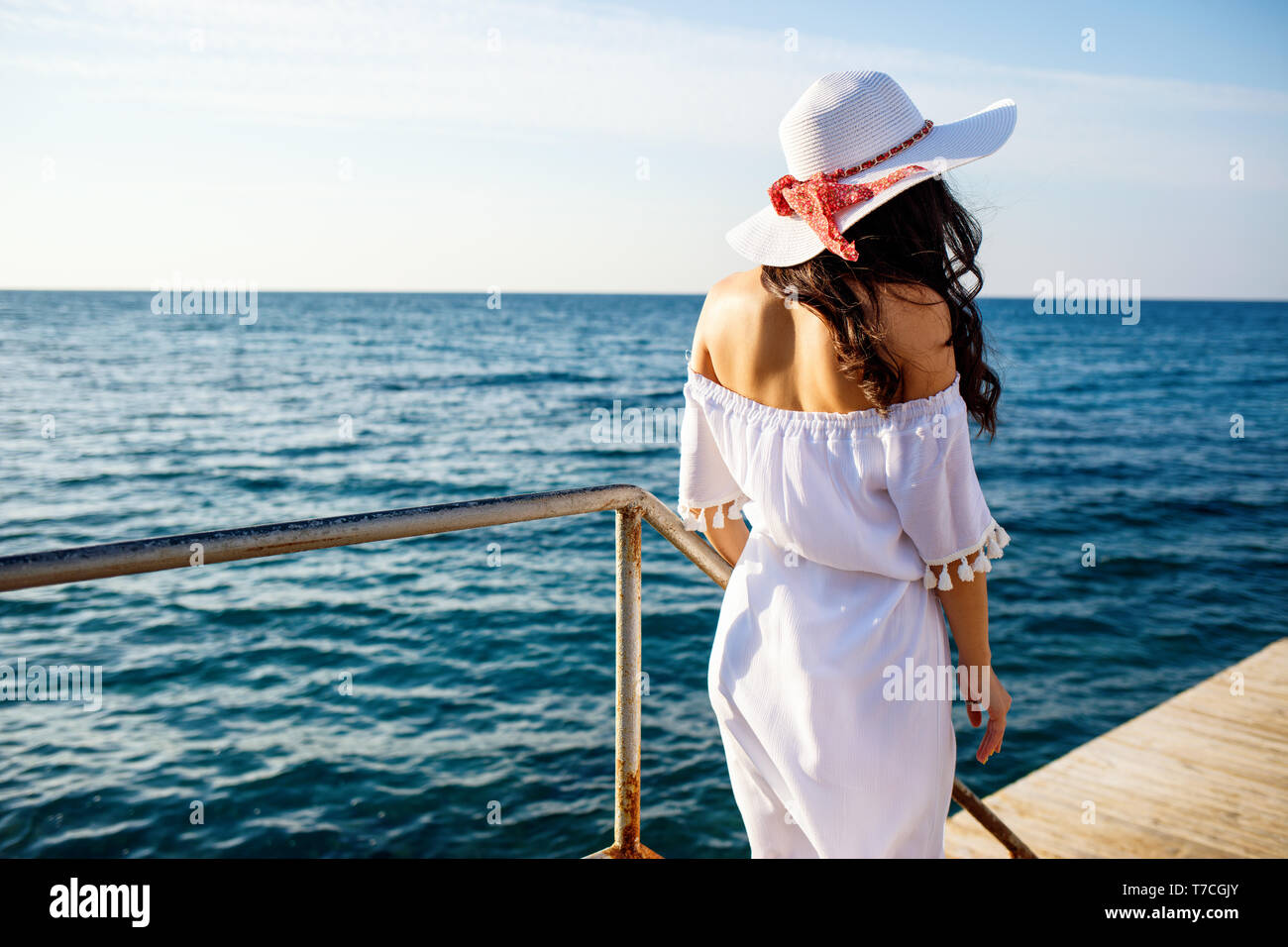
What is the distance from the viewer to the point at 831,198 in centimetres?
133

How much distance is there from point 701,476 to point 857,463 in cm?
41

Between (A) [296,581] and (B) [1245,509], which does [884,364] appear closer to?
(A) [296,581]

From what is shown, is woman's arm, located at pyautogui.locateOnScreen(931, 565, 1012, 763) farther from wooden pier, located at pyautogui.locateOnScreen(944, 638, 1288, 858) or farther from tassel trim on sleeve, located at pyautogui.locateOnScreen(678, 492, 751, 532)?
wooden pier, located at pyautogui.locateOnScreen(944, 638, 1288, 858)

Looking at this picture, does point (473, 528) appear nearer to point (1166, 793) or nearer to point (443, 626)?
point (1166, 793)

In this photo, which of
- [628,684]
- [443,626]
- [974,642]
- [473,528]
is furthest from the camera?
[443,626]

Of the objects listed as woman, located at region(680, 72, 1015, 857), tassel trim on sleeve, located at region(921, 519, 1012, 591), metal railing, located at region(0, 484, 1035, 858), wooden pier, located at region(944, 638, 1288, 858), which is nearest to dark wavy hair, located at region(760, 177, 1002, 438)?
woman, located at region(680, 72, 1015, 857)

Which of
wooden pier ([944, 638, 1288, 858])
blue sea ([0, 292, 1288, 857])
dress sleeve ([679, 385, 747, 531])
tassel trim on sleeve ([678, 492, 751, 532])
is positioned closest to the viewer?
dress sleeve ([679, 385, 747, 531])

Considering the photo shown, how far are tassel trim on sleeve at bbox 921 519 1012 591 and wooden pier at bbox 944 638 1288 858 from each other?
2219mm

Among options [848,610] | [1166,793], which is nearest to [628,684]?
[848,610]

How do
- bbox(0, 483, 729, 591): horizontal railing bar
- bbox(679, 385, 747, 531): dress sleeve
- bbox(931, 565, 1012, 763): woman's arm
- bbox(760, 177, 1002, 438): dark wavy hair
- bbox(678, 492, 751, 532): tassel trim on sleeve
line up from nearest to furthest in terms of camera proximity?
bbox(0, 483, 729, 591): horizontal railing bar < bbox(760, 177, 1002, 438): dark wavy hair < bbox(931, 565, 1012, 763): woman's arm < bbox(679, 385, 747, 531): dress sleeve < bbox(678, 492, 751, 532): tassel trim on sleeve

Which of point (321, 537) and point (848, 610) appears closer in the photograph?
point (321, 537)

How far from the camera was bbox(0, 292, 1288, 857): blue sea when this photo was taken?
19.4 ft

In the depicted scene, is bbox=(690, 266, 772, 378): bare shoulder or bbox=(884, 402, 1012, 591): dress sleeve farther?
bbox=(690, 266, 772, 378): bare shoulder
